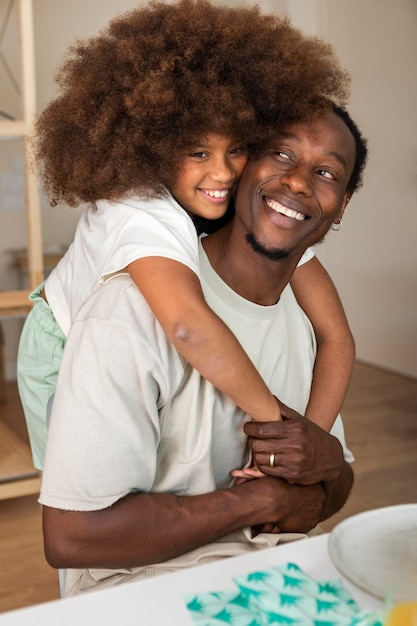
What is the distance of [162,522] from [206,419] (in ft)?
0.61

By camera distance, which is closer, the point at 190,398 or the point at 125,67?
the point at 190,398

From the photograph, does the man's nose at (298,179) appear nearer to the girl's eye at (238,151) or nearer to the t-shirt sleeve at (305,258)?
the girl's eye at (238,151)

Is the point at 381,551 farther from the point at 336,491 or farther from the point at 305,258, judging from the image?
the point at 305,258

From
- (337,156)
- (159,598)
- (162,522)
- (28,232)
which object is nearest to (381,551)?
(159,598)

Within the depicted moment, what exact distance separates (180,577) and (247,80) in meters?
0.91

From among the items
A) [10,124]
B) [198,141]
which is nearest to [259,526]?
[198,141]

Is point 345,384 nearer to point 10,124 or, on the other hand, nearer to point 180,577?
point 180,577

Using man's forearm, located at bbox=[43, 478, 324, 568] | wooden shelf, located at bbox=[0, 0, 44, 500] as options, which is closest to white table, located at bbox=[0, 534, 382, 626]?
man's forearm, located at bbox=[43, 478, 324, 568]

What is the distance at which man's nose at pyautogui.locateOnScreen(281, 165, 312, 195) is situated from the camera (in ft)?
4.96

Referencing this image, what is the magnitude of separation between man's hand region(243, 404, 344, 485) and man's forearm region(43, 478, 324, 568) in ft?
0.10

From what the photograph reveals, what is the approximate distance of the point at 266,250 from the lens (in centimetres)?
155

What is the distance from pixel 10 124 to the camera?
308 centimetres

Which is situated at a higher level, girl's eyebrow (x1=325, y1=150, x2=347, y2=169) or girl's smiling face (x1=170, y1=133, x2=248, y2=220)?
girl's eyebrow (x1=325, y1=150, x2=347, y2=169)

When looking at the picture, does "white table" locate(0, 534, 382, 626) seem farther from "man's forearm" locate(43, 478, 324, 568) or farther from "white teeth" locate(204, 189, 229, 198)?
"white teeth" locate(204, 189, 229, 198)
